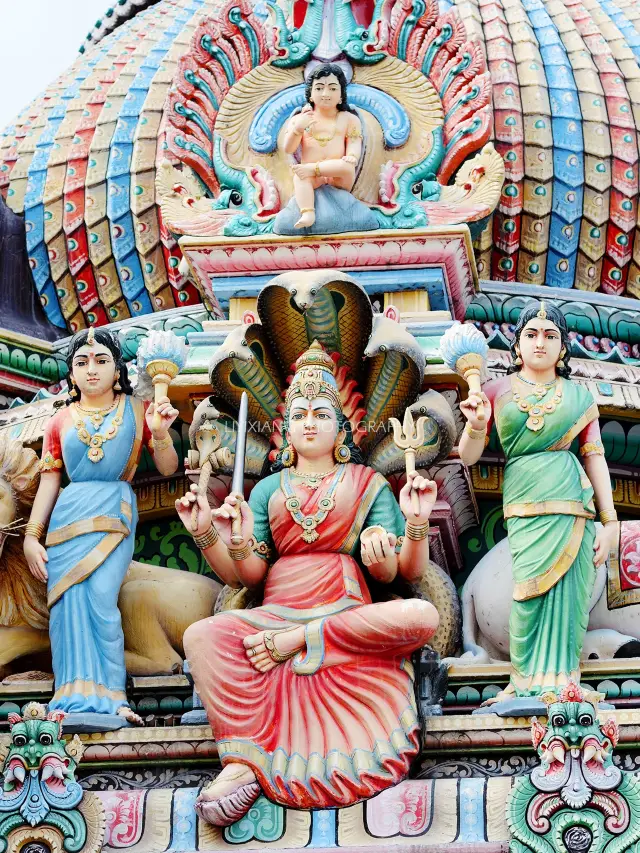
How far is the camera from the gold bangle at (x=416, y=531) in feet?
33.2

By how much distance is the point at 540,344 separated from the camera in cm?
1089

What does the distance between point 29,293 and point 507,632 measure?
4.93 meters

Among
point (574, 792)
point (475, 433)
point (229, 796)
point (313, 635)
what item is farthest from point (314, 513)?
point (574, 792)

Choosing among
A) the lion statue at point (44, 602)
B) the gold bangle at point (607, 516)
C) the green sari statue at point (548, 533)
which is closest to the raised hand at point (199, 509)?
the lion statue at point (44, 602)

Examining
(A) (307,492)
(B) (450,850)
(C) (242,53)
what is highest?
(C) (242,53)

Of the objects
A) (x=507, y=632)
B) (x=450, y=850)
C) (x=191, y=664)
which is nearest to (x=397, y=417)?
(x=507, y=632)

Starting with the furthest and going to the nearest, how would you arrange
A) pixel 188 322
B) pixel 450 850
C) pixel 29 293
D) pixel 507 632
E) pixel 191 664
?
pixel 29 293, pixel 188 322, pixel 507 632, pixel 191 664, pixel 450 850

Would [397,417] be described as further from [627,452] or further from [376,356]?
[627,452]

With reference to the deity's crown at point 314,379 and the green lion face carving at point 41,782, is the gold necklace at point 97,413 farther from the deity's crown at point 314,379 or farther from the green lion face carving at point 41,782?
the green lion face carving at point 41,782

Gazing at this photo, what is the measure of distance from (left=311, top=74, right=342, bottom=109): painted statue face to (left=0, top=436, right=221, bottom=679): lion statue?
285cm

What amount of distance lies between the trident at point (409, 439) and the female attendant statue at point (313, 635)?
0.10ft

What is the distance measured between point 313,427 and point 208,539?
2.80 ft

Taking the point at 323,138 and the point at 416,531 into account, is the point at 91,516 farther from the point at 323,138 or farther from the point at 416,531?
the point at 323,138

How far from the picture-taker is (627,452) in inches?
476
